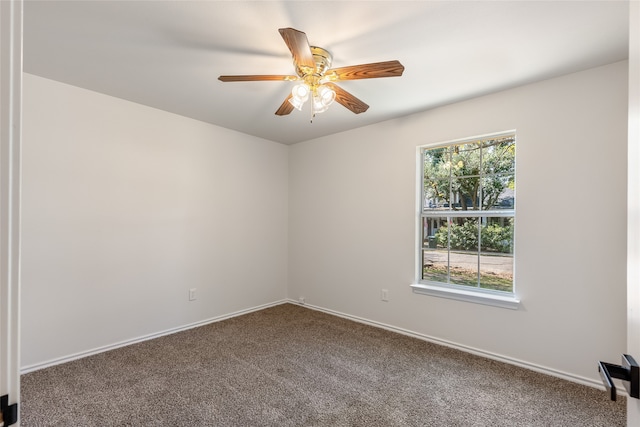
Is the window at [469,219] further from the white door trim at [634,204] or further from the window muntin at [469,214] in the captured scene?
the white door trim at [634,204]

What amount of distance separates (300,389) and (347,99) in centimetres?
214

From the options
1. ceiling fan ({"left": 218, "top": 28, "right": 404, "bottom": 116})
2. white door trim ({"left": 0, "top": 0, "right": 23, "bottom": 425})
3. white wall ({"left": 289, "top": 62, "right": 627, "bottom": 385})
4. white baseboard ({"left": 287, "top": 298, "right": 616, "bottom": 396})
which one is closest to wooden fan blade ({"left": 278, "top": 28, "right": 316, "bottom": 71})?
ceiling fan ({"left": 218, "top": 28, "right": 404, "bottom": 116})

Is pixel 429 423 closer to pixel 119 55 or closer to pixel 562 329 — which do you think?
pixel 562 329

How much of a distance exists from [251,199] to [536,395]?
3.42m

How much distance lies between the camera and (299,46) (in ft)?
4.98

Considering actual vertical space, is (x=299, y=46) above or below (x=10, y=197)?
above

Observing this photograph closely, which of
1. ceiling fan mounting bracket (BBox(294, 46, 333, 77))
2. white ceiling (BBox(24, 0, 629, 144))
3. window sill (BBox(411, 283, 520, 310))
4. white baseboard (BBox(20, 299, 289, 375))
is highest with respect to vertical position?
white ceiling (BBox(24, 0, 629, 144))

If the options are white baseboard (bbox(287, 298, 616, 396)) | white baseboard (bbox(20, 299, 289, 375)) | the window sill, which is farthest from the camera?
the window sill

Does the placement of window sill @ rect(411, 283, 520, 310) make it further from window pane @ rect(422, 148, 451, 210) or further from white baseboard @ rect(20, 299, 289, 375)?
white baseboard @ rect(20, 299, 289, 375)

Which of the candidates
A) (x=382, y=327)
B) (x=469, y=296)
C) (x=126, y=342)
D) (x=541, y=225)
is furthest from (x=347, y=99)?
(x=126, y=342)

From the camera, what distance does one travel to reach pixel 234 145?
147 inches

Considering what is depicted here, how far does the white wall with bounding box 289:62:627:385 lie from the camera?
2113mm

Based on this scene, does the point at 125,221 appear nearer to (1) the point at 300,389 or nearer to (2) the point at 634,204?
(1) the point at 300,389

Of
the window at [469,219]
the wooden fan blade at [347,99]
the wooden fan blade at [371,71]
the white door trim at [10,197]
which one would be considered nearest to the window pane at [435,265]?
the window at [469,219]
